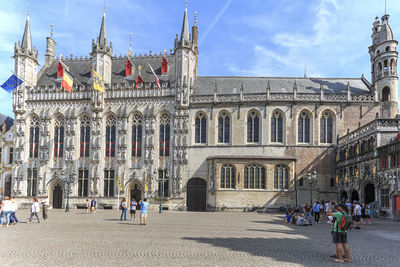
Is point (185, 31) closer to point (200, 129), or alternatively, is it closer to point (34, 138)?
point (200, 129)

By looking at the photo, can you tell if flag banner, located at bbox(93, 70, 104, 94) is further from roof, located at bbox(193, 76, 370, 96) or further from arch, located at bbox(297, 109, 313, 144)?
arch, located at bbox(297, 109, 313, 144)

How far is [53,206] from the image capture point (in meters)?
49.0

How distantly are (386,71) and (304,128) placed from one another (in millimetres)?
11910

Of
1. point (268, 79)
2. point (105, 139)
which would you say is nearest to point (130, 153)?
point (105, 139)

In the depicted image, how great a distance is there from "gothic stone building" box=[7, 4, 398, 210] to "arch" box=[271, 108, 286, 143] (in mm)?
124

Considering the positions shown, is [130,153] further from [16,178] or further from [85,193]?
[16,178]

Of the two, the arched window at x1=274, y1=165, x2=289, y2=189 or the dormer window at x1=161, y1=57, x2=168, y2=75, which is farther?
the dormer window at x1=161, y1=57, x2=168, y2=75

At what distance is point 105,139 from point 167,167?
907cm

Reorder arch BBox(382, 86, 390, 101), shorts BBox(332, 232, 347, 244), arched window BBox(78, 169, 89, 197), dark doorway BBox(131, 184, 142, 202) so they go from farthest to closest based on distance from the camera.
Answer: arched window BBox(78, 169, 89, 197) → dark doorway BBox(131, 184, 142, 202) → arch BBox(382, 86, 390, 101) → shorts BBox(332, 232, 347, 244)

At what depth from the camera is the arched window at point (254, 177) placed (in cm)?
4394

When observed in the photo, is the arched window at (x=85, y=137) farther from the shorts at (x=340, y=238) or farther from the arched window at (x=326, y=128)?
the shorts at (x=340, y=238)

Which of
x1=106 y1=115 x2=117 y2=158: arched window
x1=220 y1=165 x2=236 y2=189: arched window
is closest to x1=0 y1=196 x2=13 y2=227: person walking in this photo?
x1=106 y1=115 x2=117 y2=158: arched window

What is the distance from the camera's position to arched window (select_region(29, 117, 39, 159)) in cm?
5006

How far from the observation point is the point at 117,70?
52.5 m
